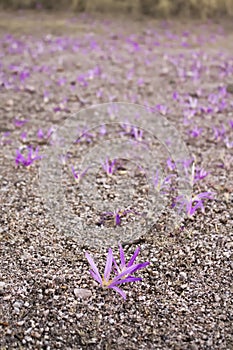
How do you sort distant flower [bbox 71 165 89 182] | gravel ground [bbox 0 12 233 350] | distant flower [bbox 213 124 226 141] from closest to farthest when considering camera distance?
1. gravel ground [bbox 0 12 233 350]
2. distant flower [bbox 71 165 89 182]
3. distant flower [bbox 213 124 226 141]

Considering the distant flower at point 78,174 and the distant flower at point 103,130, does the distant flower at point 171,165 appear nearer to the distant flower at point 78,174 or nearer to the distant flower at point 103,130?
the distant flower at point 78,174

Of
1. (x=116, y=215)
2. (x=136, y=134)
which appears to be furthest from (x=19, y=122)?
(x=116, y=215)

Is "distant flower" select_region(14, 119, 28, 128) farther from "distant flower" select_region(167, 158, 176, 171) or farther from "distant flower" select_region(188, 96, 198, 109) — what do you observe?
"distant flower" select_region(188, 96, 198, 109)

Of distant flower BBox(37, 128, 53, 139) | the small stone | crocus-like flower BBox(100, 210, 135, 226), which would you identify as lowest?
the small stone

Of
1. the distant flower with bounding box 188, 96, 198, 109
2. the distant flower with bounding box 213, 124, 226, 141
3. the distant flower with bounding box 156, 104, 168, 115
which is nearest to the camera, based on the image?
the distant flower with bounding box 213, 124, 226, 141

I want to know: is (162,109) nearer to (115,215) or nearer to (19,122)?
(19,122)

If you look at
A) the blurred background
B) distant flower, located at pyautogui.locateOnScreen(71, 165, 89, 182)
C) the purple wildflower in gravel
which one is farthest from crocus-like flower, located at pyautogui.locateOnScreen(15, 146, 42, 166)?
the blurred background
